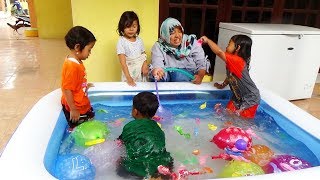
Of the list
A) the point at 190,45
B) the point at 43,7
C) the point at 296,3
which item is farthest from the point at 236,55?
the point at 43,7

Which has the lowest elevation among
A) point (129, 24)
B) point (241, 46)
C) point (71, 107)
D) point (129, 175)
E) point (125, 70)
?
point (129, 175)

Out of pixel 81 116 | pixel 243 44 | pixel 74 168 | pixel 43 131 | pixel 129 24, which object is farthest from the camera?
pixel 129 24

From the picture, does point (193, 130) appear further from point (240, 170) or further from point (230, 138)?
point (240, 170)

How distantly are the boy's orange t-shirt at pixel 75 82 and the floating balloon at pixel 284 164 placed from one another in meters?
1.21

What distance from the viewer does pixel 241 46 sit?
202cm

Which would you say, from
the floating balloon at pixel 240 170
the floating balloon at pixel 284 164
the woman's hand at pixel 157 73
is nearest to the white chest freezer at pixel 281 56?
the woman's hand at pixel 157 73

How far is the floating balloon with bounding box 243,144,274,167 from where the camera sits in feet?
5.11

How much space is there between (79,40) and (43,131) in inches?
22.8

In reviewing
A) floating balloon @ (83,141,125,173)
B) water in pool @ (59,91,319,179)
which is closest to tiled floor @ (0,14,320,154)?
floating balloon @ (83,141,125,173)

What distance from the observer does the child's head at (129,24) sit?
2219mm

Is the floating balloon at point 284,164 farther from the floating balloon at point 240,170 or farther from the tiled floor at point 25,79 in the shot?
the tiled floor at point 25,79

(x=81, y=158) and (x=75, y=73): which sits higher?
(x=75, y=73)

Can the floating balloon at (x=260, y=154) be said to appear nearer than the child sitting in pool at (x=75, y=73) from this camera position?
Yes

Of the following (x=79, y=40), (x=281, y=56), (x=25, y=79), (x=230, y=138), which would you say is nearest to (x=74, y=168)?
(x=79, y=40)
